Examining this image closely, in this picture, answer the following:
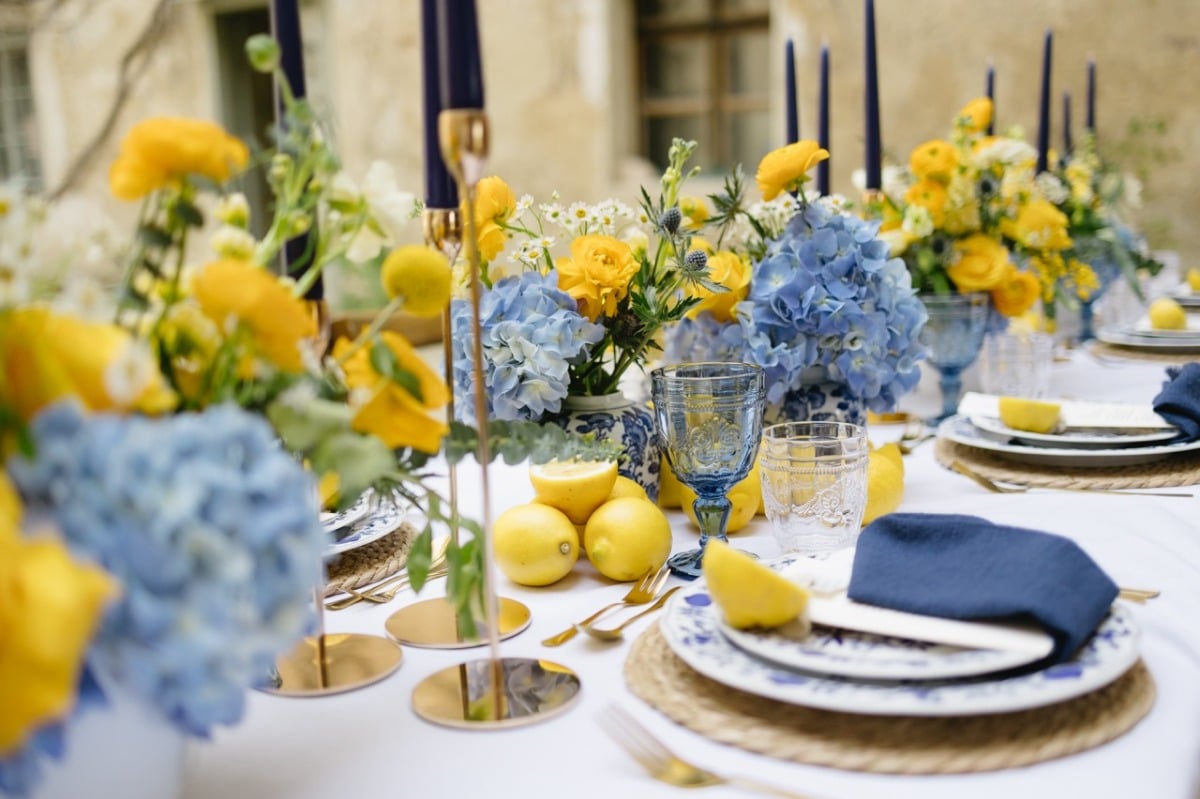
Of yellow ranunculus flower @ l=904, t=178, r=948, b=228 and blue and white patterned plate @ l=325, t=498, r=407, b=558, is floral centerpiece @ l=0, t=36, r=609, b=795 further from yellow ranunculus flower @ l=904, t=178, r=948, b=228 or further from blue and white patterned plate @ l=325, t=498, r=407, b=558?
yellow ranunculus flower @ l=904, t=178, r=948, b=228

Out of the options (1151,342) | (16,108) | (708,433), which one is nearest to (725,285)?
(708,433)

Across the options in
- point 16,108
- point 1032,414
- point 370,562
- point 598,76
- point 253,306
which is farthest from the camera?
point 16,108

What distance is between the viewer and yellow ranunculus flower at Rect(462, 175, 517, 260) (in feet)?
3.32

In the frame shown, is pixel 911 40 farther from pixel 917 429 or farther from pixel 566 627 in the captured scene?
pixel 566 627

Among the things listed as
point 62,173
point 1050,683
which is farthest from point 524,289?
point 62,173

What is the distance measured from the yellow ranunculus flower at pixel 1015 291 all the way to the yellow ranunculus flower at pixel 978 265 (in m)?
0.01

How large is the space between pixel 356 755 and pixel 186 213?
31 centimetres

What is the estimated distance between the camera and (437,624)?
2.64 ft

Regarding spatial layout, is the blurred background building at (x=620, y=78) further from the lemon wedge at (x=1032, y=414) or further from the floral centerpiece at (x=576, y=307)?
the floral centerpiece at (x=576, y=307)

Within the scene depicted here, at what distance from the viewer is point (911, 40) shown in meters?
4.48

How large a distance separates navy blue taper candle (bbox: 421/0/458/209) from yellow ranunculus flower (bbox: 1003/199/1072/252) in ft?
3.39

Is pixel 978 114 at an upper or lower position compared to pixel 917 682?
upper

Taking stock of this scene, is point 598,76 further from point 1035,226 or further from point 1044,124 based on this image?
point 1035,226

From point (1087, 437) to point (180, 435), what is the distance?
1014mm
